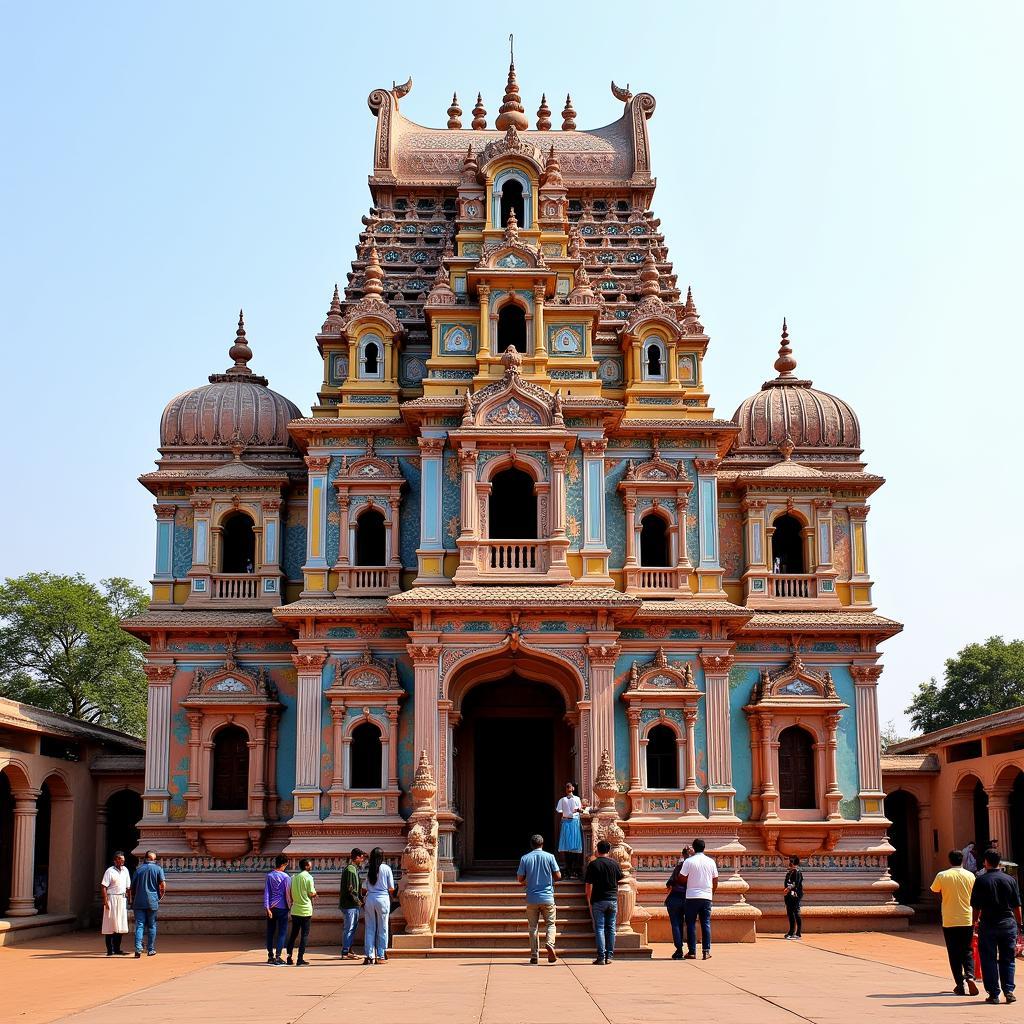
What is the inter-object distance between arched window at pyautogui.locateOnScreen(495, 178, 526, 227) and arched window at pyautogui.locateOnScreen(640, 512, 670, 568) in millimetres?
7620

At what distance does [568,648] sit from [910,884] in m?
13.1

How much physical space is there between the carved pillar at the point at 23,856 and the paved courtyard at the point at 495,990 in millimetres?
5649

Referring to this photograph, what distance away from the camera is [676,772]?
28641 mm

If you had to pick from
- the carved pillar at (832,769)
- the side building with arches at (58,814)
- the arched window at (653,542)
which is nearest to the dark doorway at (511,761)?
the arched window at (653,542)

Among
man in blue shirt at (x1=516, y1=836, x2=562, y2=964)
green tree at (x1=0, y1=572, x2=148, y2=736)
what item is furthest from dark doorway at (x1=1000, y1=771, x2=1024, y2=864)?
green tree at (x1=0, y1=572, x2=148, y2=736)

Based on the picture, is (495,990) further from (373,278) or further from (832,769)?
(373,278)

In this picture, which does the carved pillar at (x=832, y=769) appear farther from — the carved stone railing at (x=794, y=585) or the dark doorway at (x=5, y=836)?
the dark doorway at (x=5, y=836)

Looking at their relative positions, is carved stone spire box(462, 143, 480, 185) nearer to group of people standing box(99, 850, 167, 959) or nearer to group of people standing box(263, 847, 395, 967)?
group of people standing box(99, 850, 167, 959)

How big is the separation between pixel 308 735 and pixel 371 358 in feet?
27.9

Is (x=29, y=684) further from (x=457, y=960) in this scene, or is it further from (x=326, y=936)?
(x=457, y=960)

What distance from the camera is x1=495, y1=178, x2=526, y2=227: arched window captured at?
106ft

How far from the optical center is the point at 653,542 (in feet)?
101

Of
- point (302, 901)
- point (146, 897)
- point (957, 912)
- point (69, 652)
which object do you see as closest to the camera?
point (957, 912)

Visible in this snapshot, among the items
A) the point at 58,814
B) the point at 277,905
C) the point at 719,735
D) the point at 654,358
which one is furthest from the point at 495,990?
the point at 58,814
